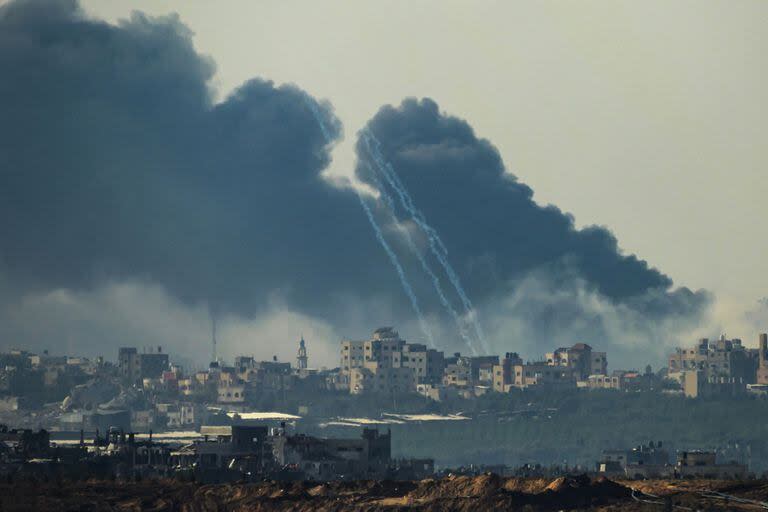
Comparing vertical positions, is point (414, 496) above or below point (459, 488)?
below

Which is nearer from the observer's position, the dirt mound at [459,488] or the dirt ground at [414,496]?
the dirt ground at [414,496]

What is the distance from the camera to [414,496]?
13112cm

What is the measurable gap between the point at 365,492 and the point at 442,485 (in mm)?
4940

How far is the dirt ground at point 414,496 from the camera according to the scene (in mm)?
122375

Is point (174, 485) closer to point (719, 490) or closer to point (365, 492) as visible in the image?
point (365, 492)

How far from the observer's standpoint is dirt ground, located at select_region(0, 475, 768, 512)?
122 meters

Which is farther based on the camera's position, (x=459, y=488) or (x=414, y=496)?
(x=414, y=496)

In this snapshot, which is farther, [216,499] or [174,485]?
[174,485]

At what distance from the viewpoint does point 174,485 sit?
151 meters

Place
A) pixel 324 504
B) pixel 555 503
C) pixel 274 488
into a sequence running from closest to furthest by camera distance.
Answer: pixel 555 503
pixel 324 504
pixel 274 488

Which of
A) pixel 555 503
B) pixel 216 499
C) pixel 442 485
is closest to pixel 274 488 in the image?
pixel 216 499

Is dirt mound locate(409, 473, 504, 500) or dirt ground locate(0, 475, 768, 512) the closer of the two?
dirt ground locate(0, 475, 768, 512)

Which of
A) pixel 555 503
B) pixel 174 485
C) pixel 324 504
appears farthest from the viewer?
pixel 174 485

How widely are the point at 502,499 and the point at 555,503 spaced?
9.02 feet
